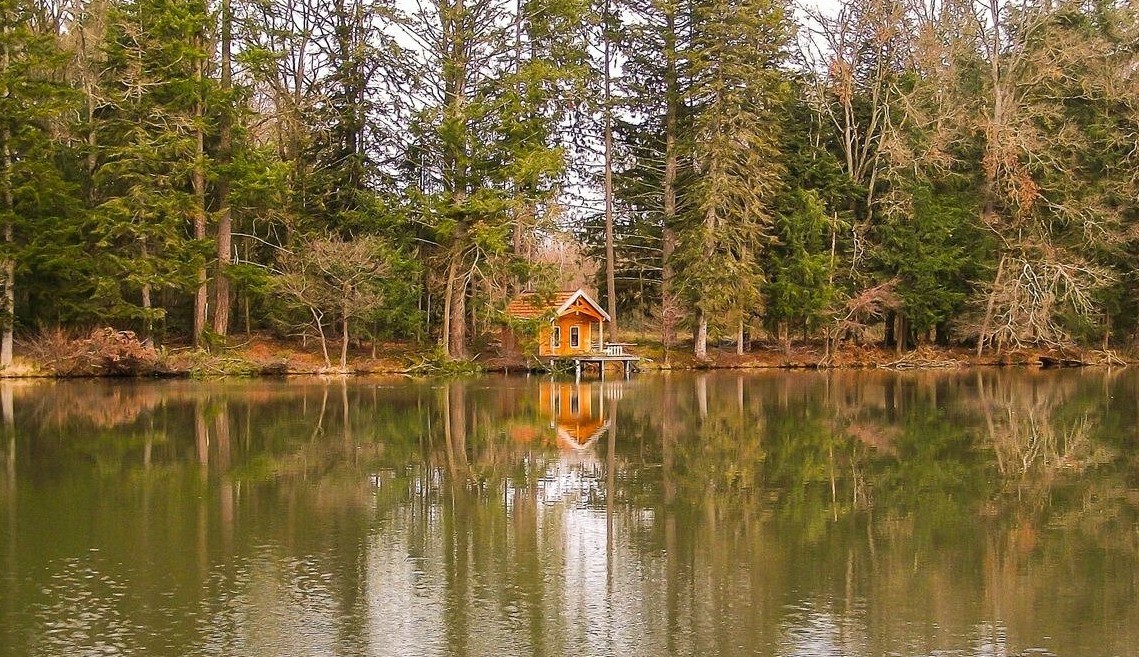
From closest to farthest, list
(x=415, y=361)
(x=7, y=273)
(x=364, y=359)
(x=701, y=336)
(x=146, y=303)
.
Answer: (x=7, y=273) → (x=146, y=303) → (x=415, y=361) → (x=364, y=359) → (x=701, y=336)

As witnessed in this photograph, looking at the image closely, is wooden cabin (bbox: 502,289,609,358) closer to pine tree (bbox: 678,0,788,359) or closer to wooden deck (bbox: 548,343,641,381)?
wooden deck (bbox: 548,343,641,381)

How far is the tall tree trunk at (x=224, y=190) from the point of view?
3781 cm

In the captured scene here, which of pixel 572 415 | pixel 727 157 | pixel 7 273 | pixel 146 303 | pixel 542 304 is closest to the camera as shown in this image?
pixel 572 415

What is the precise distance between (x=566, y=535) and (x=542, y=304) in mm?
28040

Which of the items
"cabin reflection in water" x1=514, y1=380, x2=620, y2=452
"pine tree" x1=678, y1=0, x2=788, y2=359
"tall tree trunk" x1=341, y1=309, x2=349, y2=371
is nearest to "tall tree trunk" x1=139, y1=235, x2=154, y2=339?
"tall tree trunk" x1=341, y1=309, x2=349, y2=371

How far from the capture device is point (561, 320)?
133 feet

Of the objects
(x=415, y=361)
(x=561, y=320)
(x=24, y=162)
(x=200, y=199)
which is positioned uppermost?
(x=24, y=162)

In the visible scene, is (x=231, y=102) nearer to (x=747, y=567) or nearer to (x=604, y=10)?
(x=604, y=10)

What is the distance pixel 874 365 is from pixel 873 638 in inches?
1482

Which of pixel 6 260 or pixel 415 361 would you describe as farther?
pixel 415 361

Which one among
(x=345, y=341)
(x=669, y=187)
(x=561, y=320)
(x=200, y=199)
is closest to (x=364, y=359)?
(x=345, y=341)

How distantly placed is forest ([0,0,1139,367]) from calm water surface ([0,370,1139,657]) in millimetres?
14302

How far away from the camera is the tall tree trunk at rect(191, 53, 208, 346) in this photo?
119ft

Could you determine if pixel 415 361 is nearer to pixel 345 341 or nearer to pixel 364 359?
pixel 364 359
